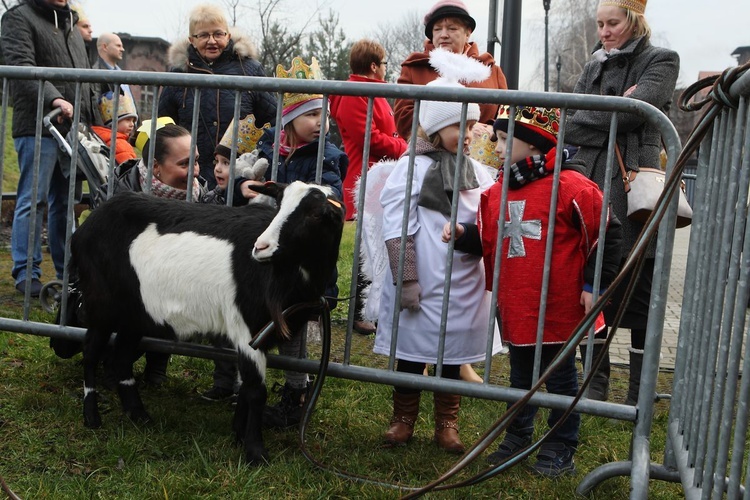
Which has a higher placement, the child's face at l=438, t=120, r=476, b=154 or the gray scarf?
the child's face at l=438, t=120, r=476, b=154

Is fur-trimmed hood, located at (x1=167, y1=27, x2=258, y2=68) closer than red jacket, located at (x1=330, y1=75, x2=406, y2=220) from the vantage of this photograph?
No

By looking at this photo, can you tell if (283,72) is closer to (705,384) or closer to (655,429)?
(655,429)

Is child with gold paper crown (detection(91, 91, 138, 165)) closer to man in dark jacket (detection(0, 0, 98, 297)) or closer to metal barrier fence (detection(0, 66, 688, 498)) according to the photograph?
man in dark jacket (detection(0, 0, 98, 297))

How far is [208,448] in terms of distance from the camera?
347cm

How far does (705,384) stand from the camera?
2279 mm

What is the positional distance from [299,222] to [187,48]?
3.29 meters

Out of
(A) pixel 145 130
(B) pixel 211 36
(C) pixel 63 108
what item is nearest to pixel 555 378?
(A) pixel 145 130

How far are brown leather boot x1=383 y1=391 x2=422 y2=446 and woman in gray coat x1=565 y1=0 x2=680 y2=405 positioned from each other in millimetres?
1113

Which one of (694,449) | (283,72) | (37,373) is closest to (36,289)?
(37,373)

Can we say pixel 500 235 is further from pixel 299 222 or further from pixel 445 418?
pixel 445 418

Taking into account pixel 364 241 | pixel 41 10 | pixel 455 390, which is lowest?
pixel 455 390

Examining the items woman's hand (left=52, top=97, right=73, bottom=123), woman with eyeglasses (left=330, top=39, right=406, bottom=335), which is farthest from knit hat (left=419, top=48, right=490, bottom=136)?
woman's hand (left=52, top=97, right=73, bottom=123)

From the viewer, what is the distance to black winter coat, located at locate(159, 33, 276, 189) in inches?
214

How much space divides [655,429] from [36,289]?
13.9 ft
